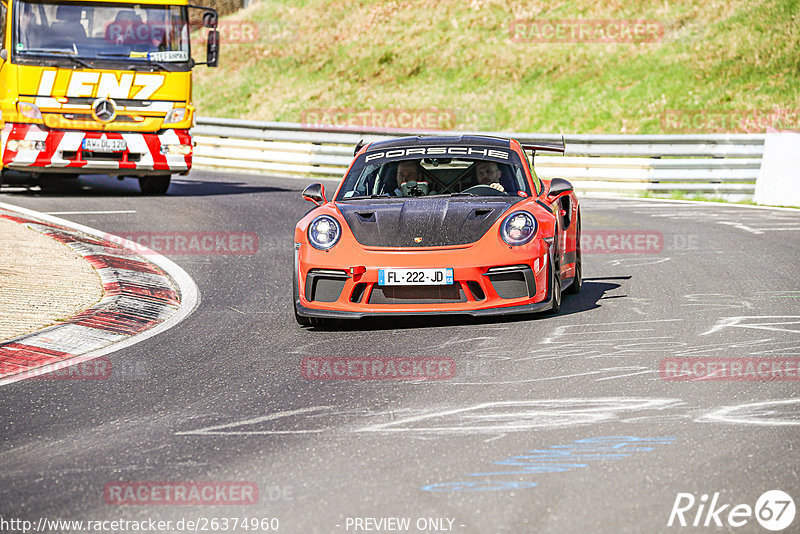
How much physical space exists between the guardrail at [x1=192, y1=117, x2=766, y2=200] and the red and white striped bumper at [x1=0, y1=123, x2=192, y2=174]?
321 cm

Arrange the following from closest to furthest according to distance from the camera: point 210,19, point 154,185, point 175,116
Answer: point 210,19 < point 175,116 < point 154,185

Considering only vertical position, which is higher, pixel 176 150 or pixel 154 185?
pixel 176 150

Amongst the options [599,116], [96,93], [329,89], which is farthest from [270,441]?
[329,89]

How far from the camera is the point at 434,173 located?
9.45 metres

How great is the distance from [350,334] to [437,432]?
9.06 feet

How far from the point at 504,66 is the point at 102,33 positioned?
751 inches

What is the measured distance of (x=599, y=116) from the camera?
28875 mm

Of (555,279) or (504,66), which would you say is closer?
(555,279)

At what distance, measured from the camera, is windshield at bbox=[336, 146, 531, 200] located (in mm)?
9242

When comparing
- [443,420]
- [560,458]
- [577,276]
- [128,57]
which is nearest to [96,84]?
[128,57]

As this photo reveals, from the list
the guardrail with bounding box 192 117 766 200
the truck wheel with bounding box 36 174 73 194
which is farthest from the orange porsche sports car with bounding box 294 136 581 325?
the truck wheel with bounding box 36 174 73 194

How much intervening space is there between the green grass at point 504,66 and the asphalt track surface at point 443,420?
64.6 ft

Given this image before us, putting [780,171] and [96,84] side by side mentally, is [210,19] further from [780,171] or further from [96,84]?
[780,171]

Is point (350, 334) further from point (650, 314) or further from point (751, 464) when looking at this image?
point (751, 464)
